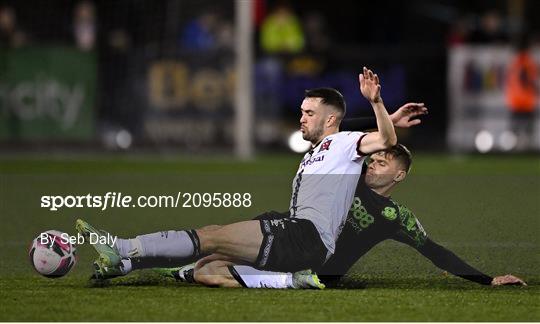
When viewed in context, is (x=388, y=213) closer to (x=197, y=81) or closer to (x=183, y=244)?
(x=183, y=244)

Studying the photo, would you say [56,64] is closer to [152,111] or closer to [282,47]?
[152,111]

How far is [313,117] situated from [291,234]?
0.73 metres

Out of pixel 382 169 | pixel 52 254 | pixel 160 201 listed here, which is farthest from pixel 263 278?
pixel 160 201

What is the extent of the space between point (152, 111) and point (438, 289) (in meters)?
13.0

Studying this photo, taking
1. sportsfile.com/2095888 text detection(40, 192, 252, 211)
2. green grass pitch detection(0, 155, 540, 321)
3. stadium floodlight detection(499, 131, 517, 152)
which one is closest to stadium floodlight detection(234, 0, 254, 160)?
stadium floodlight detection(499, 131, 517, 152)

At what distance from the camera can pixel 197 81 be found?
67.9 feet

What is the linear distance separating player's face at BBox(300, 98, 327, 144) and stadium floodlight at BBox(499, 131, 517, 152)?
13319 millimetres

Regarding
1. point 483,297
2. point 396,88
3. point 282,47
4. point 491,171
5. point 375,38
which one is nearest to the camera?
point 483,297

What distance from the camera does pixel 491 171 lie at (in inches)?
692

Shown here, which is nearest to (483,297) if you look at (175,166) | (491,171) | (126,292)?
(126,292)

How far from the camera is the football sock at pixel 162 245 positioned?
25.4 ft

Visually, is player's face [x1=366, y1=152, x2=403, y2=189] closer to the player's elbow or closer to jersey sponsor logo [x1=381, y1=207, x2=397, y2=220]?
jersey sponsor logo [x1=381, y1=207, x2=397, y2=220]

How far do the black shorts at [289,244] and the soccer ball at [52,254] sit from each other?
1085 millimetres

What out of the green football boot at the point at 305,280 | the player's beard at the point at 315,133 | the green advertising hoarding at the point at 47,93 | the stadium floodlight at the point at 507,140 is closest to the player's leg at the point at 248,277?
the green football boot at the point at 305,280
